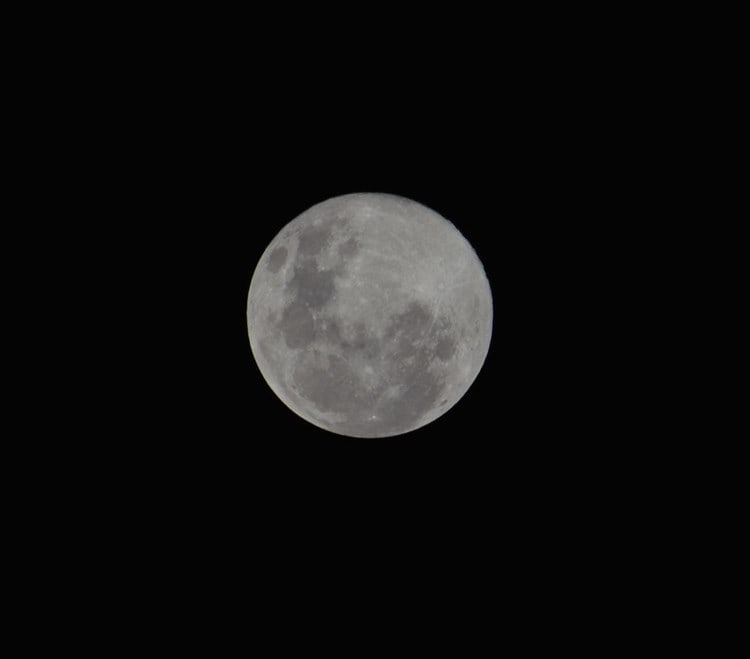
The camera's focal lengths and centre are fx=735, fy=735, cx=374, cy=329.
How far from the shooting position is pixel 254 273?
19.3 ft

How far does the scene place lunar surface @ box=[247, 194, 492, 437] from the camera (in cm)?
515

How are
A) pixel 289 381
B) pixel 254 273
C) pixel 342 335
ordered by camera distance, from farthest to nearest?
pixel 254 273, pixel 289 381, pixel 342 335

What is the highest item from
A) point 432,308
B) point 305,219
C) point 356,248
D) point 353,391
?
point 305,219

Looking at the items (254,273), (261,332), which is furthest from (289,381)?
(254,273)

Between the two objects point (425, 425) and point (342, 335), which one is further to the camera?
point (425, 425)

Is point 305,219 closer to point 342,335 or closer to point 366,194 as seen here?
point 366,194

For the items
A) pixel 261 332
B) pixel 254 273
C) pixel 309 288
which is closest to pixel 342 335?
pixel 309 288

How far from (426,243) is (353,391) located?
1.20 metres

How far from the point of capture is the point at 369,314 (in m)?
5.11

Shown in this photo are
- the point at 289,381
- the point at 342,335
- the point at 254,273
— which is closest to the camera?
the point at 342,335

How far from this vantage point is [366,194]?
571cm

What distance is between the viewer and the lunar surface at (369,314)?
5152 millimetres

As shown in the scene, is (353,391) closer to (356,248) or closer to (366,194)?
(356,248)

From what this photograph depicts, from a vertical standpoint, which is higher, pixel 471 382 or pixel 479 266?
pixel 479 266
